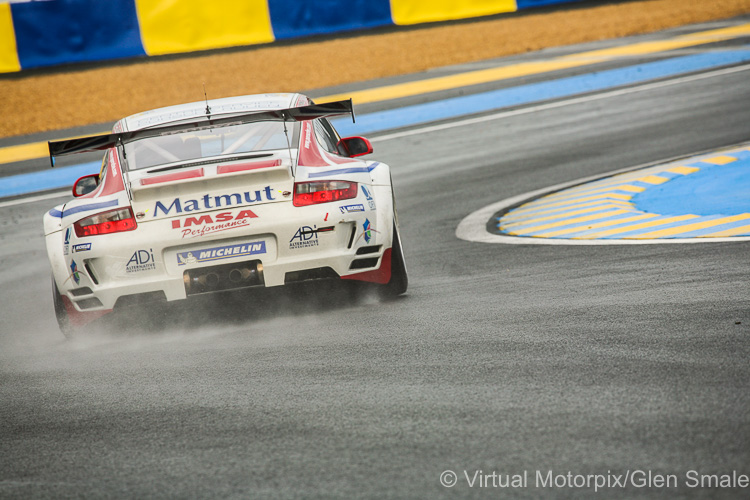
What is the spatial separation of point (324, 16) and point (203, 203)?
15078 millimetres

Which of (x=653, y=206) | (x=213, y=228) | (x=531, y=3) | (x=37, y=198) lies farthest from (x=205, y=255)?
(x=531, y=3)

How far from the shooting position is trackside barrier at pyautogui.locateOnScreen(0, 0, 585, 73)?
17.3 metres

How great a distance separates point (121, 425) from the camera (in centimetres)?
362

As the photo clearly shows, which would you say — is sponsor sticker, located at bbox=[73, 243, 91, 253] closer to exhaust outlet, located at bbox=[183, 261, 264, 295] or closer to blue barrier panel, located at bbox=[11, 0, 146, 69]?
exhaust outlet, located at bbox=[183, 261, 264, 295]

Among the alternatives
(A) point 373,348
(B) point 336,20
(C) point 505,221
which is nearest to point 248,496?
(A) point 373,348

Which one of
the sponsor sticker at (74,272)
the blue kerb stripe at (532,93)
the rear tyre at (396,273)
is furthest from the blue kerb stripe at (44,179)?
the rear tyre at (396,273)

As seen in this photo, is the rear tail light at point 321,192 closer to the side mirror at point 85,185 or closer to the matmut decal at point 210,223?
the matmut decal at point 210,223

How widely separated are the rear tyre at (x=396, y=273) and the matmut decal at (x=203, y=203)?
0.87 meters

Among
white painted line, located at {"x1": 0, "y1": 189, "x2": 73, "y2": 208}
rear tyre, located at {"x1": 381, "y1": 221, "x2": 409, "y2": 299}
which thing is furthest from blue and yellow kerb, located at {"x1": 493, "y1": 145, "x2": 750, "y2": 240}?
white painted line, located at {"x1": 0, "y1": 189, "x2": 73, "y2": 208}

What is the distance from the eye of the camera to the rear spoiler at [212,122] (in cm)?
530

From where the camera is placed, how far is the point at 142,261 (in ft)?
16.5

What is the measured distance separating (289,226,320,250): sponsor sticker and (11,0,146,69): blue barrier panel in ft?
45.7

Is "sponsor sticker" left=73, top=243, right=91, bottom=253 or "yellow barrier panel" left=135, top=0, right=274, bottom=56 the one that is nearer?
"sponsor sticker" left=73, top=243, right=91, bottom=253

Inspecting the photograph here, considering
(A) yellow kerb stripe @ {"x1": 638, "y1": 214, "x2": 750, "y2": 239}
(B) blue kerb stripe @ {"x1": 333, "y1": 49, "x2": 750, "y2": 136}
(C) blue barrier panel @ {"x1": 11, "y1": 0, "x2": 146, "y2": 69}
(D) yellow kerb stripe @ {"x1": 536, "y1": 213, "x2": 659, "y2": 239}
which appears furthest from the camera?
(C) blue barrier panel @ {"x1": 11, "y1": 0, "x2": 146, "y2": 69}
